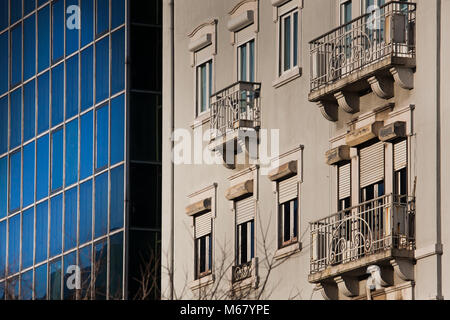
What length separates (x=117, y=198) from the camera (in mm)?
61250

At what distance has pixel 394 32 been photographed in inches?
1603

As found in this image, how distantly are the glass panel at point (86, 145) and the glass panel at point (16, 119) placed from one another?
594 cm

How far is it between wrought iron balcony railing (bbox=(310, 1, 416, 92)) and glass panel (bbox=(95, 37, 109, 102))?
17901 millimetres

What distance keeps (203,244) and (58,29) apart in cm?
1722

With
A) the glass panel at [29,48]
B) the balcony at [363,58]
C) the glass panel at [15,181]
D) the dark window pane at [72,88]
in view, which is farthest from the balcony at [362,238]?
the glass panel at [29,48]

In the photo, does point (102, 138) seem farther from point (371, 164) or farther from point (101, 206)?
point (371, 164)

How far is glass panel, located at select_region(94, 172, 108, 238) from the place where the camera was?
202 ft

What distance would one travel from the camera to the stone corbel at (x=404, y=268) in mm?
40281

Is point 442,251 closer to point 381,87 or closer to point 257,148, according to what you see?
point 381,87

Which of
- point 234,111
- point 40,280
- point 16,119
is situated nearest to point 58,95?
point 16,119

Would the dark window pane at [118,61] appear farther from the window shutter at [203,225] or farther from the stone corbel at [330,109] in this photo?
the stone corbel at [330,109]
